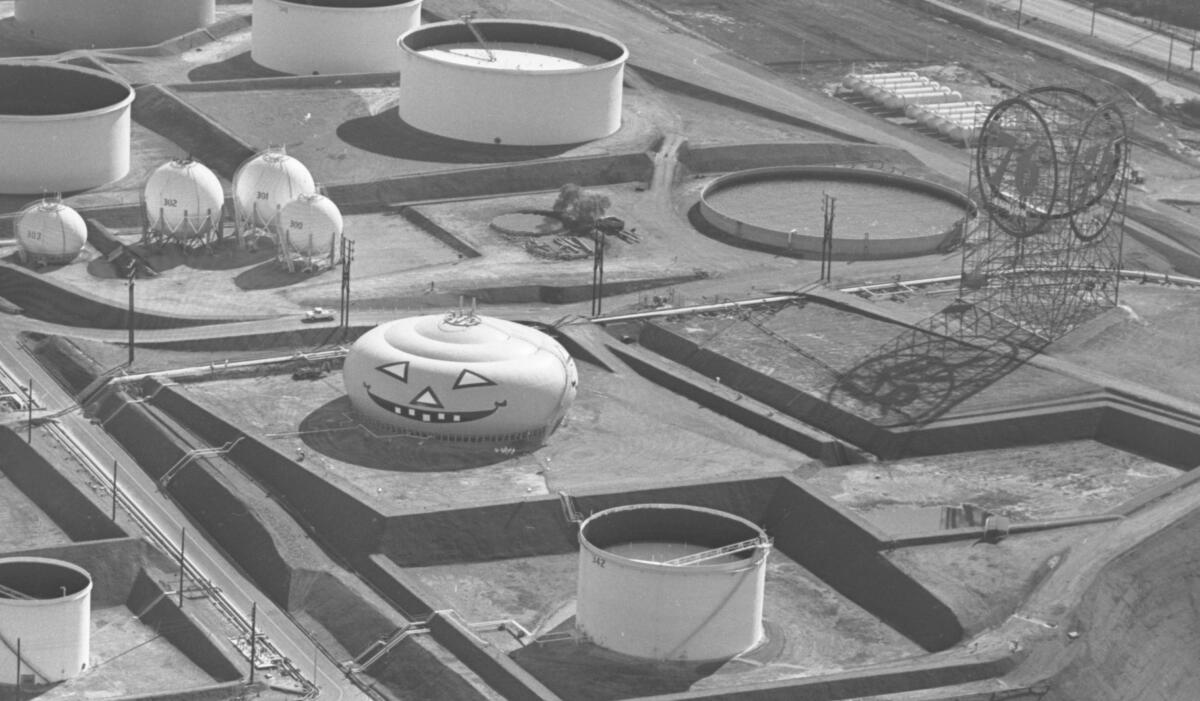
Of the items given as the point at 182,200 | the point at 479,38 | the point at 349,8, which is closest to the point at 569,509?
the point at 182,200

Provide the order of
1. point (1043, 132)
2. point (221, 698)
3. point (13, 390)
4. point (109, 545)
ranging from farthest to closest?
point (1043, 132), point (13, 390), point (109, 545), point (221, 698)

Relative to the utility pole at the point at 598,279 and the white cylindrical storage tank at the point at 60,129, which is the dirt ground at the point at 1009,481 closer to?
the utility pole at the point at 598,279

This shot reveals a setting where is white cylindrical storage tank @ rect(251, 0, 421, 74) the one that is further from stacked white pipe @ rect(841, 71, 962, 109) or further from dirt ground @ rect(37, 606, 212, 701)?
dirt ground @ rect(37, 606, 212, 701)

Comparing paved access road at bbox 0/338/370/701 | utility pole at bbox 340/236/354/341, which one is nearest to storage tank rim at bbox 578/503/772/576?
paved access road at bbox 0/338/370/701

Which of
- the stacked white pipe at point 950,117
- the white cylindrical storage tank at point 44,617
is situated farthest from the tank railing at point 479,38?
the white cylindrical storage tank at point 44,617

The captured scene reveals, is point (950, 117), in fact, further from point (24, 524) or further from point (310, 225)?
point (24, 524)

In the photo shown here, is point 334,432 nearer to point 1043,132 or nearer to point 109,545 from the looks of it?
point 109,545

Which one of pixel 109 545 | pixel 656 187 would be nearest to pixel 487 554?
pixel 109 545
